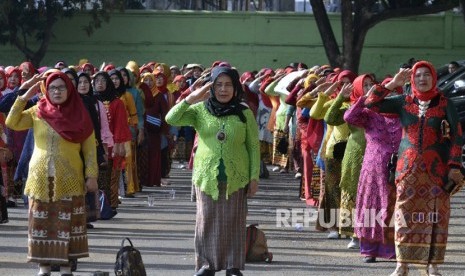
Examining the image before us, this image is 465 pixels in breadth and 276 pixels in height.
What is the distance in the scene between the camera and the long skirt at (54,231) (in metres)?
11.2

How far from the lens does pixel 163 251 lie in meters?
13.8

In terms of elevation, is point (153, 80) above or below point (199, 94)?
below

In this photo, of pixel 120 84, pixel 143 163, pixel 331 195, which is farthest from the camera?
pixel 143 163

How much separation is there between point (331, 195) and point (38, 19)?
28.2 m

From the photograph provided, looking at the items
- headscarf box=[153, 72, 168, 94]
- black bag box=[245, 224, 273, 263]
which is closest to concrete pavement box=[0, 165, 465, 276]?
black bag box=[245, 224, 273, 263]

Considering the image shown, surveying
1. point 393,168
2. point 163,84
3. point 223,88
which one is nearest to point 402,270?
point 393,168

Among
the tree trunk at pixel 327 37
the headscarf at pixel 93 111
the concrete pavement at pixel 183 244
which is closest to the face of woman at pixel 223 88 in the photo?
the concrete pavement at pixel 183 244

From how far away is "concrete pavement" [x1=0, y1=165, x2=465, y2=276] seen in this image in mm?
12555

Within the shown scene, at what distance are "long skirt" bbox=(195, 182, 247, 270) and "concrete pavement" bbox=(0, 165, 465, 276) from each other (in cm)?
90

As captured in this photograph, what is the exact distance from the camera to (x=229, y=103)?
Answer: 11375 millimetres

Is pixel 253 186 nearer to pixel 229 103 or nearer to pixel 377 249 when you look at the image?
pixel 229 103

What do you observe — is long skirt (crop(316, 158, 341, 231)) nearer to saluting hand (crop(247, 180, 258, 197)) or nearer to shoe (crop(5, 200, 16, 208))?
saluting hand (crop(247, 180, 258, 197))

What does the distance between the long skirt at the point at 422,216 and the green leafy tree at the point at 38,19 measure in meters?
29.6

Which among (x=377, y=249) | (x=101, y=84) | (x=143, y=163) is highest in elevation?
(x=101, y=84)
